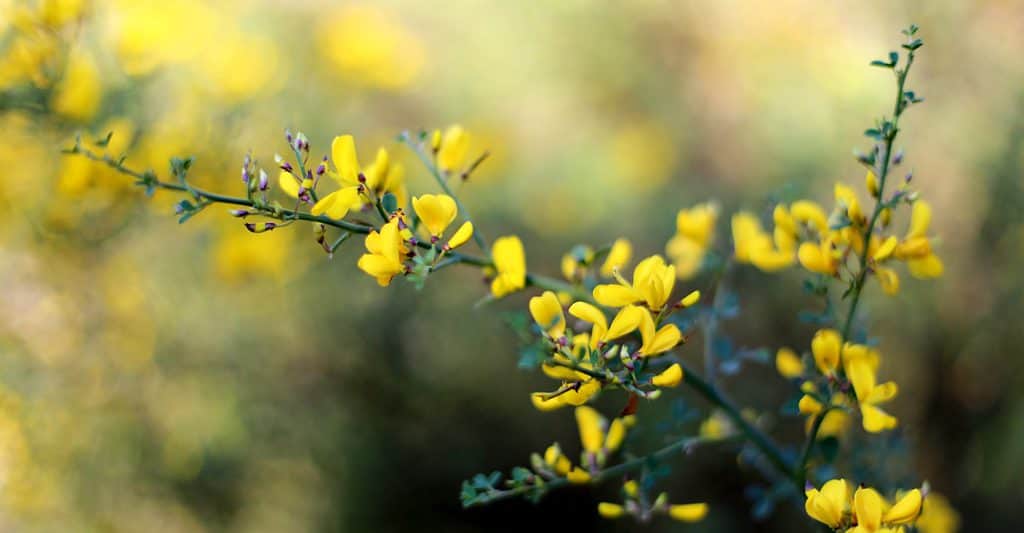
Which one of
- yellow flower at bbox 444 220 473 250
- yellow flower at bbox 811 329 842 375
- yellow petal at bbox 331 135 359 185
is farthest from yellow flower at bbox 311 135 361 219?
yellow flower at bbox 811 329 842 375

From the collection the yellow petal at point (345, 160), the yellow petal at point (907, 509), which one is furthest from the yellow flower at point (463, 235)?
the yellow petal at point (907, 509)

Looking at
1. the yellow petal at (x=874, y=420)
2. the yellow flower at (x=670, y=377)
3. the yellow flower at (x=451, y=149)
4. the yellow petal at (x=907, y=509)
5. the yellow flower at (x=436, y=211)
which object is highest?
the yellow flower at (x=451, y=149)

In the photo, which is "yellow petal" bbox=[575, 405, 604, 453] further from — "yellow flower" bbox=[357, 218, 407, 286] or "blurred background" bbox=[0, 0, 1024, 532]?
"blurred background" bbox=[0, 0, 1024, 532]

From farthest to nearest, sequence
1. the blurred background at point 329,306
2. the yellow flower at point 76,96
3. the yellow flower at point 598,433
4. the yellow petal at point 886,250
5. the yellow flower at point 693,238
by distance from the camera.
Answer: the blurred background at point 329,306 → the yellow flower at point 76,96 → the yellow flower at point 693,238 → the yellow flower at point 598,433 → the yellow petal at point 886,250

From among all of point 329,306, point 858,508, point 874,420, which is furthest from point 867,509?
point 329,306

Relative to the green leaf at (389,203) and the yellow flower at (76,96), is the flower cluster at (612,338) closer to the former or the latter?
the green leaf at (389,203)

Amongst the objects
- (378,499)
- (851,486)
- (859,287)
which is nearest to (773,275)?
(378,499)

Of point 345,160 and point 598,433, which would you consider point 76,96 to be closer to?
point 345,160

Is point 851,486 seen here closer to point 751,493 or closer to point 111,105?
point 751,493
